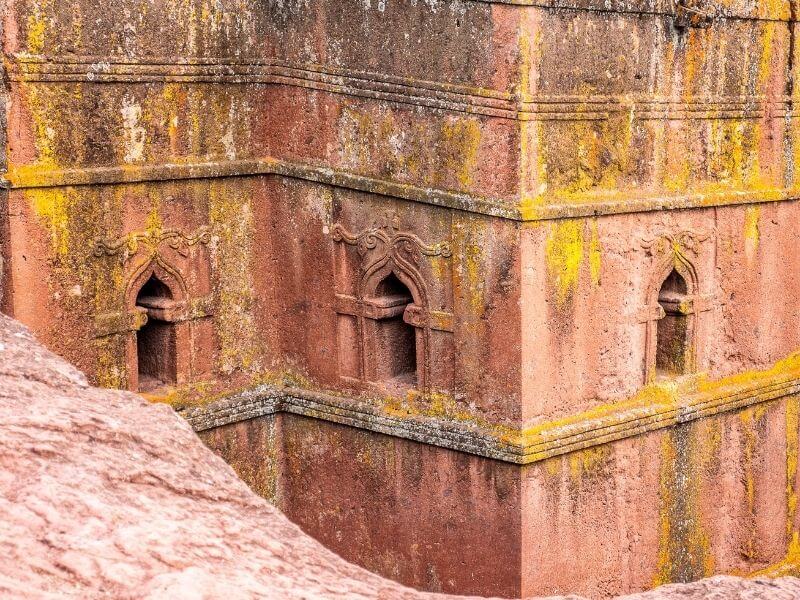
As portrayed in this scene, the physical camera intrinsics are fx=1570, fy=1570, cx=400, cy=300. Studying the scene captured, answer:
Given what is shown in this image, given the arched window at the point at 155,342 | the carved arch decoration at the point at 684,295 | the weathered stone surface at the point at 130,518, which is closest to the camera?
the weathered stone surface at the point at 130,518

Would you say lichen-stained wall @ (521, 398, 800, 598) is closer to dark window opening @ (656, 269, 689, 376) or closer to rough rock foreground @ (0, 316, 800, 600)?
dark window opening @ (656, 269, 689, 376)

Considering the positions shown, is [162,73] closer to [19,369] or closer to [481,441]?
[481,441]

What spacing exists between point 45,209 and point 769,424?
547cm

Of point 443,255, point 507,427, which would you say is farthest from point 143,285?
point 507,427

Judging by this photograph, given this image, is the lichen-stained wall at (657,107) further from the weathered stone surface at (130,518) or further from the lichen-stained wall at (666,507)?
the weathered stone surface at (130,518)

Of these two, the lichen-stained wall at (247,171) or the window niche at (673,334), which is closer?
the lichen-stained wall at (247,171)

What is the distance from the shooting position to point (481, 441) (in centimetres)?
993

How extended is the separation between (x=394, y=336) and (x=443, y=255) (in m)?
0.87

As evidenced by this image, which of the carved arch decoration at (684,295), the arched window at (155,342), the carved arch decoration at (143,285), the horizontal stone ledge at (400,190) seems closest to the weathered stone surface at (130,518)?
the horizontal stone ledge at (400,190)

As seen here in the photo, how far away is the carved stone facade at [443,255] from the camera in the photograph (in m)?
9.64

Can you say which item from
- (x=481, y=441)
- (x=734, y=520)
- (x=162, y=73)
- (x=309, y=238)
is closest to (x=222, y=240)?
(x=309, y=238)

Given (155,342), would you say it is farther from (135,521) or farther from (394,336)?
(135,521)

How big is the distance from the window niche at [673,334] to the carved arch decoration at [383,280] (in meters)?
1.69

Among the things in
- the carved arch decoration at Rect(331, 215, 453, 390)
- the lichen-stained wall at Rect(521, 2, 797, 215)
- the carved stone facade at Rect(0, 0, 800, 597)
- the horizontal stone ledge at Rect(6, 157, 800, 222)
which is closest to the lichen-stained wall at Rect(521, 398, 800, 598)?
the carved stone facade at Rect(0, 0, 800, 597)
